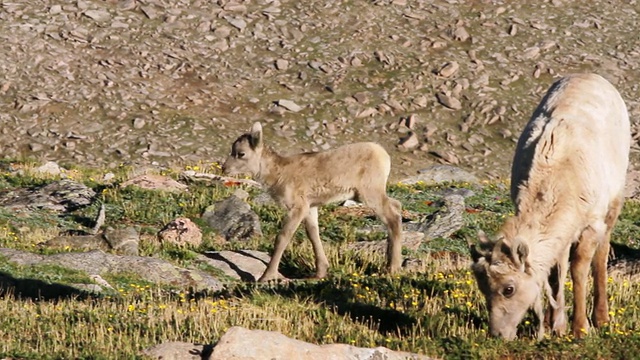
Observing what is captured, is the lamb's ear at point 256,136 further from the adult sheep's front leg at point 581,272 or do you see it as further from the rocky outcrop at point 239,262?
the adult sheep's front leg at point 581,272

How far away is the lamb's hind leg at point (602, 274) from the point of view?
1199 centimetres

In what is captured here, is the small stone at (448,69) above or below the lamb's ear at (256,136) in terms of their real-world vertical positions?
below

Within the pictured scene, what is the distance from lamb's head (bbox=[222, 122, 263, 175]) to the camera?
17703 millimetres

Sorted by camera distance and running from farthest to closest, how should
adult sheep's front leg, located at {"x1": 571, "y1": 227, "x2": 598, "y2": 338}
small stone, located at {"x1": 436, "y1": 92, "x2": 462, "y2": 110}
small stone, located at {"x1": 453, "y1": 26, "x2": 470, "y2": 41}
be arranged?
small stone, located at {"x1": 453, "y1": 26, "x2": 470, "y2": 41} < small stone, located at {"x1": 436, "y1": 92, "x2": 462, "y2": 110} < adult sheep's front leg, located at {"x1": 571, "y1": 227, "x2": 598, "y2": 338}

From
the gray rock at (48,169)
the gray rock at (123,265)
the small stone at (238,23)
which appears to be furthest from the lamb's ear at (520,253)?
the small stone at (238,23)

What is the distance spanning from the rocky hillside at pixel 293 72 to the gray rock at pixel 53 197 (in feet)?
38.7

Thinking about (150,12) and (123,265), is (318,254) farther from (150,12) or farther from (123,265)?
(150,12)

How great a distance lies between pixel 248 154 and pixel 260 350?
879 centimetres

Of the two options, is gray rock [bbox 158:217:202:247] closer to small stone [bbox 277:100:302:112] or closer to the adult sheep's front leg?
the adult sheep's front leg

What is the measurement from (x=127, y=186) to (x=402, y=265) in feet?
26.0

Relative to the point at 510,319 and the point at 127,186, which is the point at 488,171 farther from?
the point at 510,319

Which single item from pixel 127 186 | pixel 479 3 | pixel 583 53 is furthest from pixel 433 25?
pixel 127 186

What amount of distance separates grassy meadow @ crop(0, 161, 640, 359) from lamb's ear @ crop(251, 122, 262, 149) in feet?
6.20

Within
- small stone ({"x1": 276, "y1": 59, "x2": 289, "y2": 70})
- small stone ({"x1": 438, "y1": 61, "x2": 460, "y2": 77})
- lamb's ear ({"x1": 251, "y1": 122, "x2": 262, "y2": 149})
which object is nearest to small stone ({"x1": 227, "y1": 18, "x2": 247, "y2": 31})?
Answer: small stone ({"x1": 276, "y1": 59, "x2": 289, "y2": 70})
